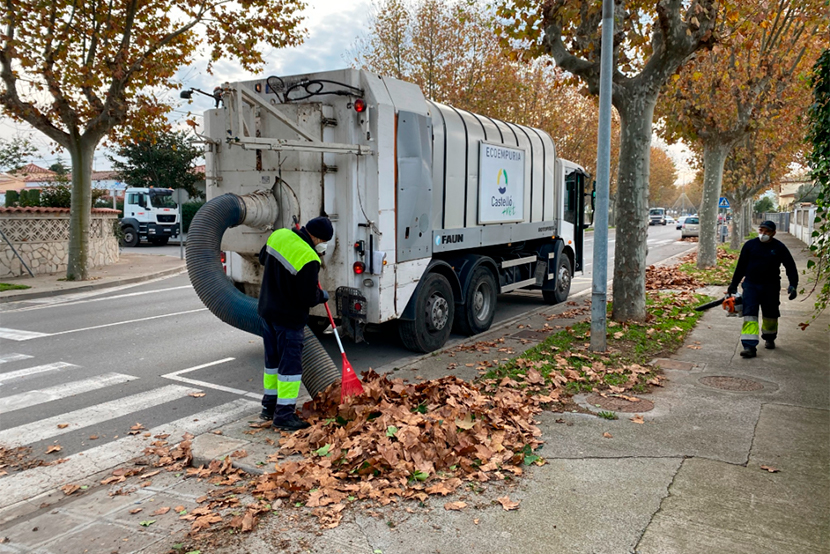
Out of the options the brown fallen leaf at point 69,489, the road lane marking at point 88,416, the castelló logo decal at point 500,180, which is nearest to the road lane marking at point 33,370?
the road lane marking at point 88,416

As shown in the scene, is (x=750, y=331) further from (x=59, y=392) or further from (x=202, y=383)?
(x=59, y=392)

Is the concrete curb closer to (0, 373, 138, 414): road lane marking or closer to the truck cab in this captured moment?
(0, 373, 138, 414): road lane marking

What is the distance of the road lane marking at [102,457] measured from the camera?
4480mm

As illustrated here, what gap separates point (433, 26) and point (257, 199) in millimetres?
22457

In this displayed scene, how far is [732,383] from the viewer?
22.4ft

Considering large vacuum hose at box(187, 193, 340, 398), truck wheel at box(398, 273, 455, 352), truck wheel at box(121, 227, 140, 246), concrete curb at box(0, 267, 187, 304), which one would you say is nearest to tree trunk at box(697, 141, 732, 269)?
truck wheel at box(398, 273, 455, 352)

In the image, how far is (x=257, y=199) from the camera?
7125 mm

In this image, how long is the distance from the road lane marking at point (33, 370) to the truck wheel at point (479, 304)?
5.07m

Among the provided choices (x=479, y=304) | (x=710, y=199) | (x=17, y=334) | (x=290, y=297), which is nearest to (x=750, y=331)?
(x=479, y=304)


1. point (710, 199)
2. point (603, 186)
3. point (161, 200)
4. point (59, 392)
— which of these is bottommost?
point (59, 392)

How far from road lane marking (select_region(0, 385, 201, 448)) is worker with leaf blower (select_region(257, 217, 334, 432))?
5.37 feet

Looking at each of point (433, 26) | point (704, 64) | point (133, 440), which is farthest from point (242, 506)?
point (433, 26)

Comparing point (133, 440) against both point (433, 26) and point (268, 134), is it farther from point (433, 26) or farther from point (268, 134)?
point (433, 26)

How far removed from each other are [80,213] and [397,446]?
14804 mm
